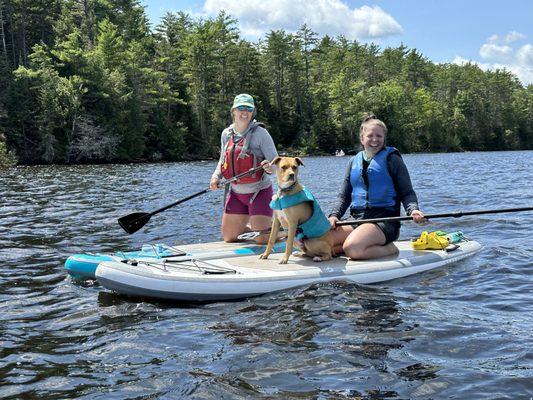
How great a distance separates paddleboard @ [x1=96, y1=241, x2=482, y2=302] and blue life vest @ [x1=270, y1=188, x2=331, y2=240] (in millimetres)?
376

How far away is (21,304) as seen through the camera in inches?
233

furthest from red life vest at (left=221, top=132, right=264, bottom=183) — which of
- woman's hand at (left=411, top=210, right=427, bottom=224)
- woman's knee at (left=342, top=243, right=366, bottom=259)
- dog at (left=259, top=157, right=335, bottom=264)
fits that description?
woman's hand at (left=411, top=210, right=427, bottom=224)

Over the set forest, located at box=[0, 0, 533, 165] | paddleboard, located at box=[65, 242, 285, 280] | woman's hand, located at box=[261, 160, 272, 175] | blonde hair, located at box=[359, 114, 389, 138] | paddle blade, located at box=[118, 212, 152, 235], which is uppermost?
forest, located at box=[0, 0, 533, 165]

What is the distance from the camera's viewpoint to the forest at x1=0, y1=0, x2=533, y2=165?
1786 inches

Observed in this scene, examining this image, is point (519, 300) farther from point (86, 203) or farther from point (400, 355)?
point (86, 203)

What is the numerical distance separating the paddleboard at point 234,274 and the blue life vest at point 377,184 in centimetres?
75

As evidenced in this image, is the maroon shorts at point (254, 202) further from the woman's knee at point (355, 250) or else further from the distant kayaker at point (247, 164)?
the woman's knee at point (355, 250)

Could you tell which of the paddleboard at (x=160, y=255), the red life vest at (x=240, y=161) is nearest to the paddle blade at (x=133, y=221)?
the paddleboard at (x=160, y=255)

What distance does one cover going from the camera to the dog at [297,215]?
6.55 m

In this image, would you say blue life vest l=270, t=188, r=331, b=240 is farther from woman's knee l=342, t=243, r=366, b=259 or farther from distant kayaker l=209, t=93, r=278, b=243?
distant kayaker l=209, t=93, r=278, b=243

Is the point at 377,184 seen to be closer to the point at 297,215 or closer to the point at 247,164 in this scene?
the point at 297,215

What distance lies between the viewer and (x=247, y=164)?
765 cm

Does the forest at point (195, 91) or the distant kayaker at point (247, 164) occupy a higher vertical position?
the forest at point (195, 91)

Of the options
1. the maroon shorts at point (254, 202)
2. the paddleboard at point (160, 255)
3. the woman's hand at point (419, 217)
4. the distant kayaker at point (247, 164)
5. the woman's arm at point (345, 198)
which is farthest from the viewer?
the maroon shorts at point (254, 202)
